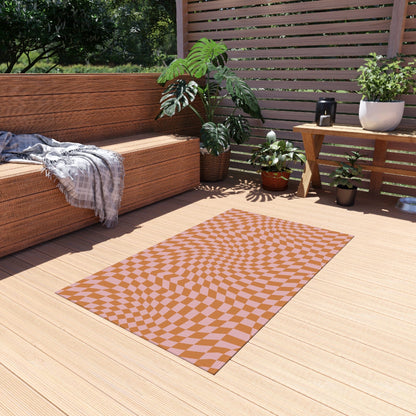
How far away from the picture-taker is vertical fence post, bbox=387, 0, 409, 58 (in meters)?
2.92

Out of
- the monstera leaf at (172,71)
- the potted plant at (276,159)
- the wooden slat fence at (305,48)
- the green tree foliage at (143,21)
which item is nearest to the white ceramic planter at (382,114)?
the wooden slat fence at (305,48)

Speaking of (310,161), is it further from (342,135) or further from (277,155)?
(342,135)

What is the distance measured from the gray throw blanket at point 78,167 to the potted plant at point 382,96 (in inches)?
68.9

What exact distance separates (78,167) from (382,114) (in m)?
2.04

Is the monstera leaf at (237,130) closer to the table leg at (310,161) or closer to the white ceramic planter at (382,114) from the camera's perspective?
the table leg at (310,161)

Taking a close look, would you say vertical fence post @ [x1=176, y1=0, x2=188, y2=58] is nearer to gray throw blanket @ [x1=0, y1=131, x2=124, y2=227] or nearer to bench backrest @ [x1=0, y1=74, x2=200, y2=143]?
bench backrest @ [x1=0, y1=74, x2=200, y2=143]

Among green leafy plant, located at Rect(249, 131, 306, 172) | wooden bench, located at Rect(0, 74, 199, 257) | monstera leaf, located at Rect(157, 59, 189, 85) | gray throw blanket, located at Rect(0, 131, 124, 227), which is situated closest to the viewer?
wooden bench, located at Rect(0, 74, 199, 257)

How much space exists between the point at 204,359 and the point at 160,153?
188cm

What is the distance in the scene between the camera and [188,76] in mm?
3854

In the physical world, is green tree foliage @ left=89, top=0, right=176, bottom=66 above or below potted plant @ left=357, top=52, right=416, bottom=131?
above

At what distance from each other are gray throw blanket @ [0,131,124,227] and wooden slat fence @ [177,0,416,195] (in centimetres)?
186

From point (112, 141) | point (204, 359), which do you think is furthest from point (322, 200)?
point (204, 359)

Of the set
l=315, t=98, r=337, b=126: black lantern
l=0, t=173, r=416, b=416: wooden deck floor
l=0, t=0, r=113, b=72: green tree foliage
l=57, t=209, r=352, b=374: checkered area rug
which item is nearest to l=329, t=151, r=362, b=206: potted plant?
l=315, t=98, r=337, b=126: black lantern

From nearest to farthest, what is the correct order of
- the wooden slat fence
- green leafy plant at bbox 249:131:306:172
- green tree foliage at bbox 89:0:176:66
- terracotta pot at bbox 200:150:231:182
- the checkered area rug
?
the checkered area rug → the wooden slat fence → green leafy plant at bbox 249:131:306:172 → terracotta pot at bbox 200:150:231:182 → green tree foliage at bbox 89:0:176:66
